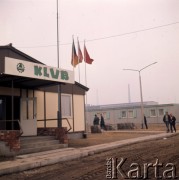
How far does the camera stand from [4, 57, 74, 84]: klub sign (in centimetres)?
1316

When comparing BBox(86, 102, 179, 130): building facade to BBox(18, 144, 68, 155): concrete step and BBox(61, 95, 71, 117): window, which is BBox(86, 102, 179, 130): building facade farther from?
BBox(18, 144, 68, 155): concrete step

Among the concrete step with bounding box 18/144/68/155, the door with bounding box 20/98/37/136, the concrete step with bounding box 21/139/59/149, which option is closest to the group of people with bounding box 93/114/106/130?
the door with bounding box 20/98/37/136

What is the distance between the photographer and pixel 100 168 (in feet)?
33.1

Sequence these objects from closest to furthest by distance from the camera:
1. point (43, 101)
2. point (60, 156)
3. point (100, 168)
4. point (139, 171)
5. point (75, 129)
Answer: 1. point (139, 171)
2. point (100, 168)
3. point (60, 156)
4. point (43, 101)
5. point (75, 129)

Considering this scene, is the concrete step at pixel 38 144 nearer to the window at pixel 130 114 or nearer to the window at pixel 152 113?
the window at pixel 130 114

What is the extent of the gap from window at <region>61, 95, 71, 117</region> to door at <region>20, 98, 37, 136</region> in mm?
3315

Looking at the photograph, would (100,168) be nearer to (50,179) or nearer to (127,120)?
(50,179)

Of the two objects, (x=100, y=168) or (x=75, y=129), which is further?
(x=75, y=129)

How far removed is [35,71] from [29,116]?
4589 millimetres

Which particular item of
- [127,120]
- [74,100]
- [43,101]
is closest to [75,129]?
[74,100]

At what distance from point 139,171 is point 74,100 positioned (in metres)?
13.8

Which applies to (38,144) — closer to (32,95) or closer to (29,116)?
(29,116)

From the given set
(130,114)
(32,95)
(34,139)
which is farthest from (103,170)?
A: (130,114)

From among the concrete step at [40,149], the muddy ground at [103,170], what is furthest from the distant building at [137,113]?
the muddy ground at [103,170]
